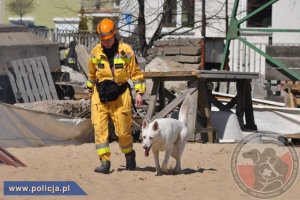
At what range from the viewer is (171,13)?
25.4 meters

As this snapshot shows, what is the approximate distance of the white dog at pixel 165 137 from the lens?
9.48 metres

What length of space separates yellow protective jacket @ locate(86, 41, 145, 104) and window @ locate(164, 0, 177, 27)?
47.6ft

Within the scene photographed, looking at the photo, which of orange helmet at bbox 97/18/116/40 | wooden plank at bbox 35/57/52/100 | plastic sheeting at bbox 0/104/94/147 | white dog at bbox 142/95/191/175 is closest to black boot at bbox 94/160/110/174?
white dog at bbox 142/95/191/175

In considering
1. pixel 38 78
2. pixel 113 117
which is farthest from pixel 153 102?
pixel 38 78

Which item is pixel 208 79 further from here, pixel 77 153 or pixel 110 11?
pixel 110 11

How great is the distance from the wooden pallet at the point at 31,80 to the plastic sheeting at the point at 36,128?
3.66 meters

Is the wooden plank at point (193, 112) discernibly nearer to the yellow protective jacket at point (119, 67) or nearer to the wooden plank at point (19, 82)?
the yellow protective jacket at point (119, 67)

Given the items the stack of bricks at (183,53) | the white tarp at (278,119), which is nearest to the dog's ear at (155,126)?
the white tarp at (278,119)

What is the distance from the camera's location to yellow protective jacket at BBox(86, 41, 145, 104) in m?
9.90

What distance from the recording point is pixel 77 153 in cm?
1165

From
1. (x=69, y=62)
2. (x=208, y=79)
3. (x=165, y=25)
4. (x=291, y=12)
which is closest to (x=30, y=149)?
(x=208, y=79)

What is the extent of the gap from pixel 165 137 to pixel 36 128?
332 centimetres

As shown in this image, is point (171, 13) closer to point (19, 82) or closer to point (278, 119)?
point (19, 82)

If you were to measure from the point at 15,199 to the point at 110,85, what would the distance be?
7.88 feet
